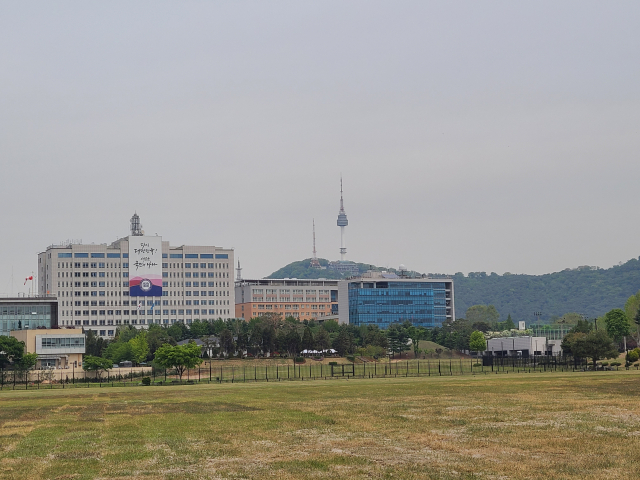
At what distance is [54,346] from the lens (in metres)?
150

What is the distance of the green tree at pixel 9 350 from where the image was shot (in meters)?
136

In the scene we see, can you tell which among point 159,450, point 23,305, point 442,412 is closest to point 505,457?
point 159,450

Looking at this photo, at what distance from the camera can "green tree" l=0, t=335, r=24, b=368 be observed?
136m

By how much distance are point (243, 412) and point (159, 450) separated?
1701 cm

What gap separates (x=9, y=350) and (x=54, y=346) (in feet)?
47.1

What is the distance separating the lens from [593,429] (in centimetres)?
3344

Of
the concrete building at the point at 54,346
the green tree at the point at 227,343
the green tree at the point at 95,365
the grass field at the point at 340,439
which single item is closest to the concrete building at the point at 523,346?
the green tree at the point at 227,343

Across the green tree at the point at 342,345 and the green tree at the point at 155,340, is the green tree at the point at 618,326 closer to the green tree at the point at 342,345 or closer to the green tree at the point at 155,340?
the green tree at the point at 342,345

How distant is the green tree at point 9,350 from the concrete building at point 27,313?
33.5m

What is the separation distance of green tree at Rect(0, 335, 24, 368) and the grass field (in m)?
88.6

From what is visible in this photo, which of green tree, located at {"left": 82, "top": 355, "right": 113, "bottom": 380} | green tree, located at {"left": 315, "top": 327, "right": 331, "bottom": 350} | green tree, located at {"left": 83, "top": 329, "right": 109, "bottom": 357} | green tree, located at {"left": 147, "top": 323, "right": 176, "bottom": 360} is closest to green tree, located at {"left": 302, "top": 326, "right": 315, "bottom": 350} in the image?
green tree, located at {"left": 315, "top": 327, "right": 331, "bottom": 350}

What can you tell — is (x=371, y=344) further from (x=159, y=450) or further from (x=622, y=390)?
(x=159, y=450)

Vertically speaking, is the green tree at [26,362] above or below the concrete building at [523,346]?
above

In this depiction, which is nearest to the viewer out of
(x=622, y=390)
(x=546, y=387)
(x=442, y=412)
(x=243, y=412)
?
(x=442, y=412)
